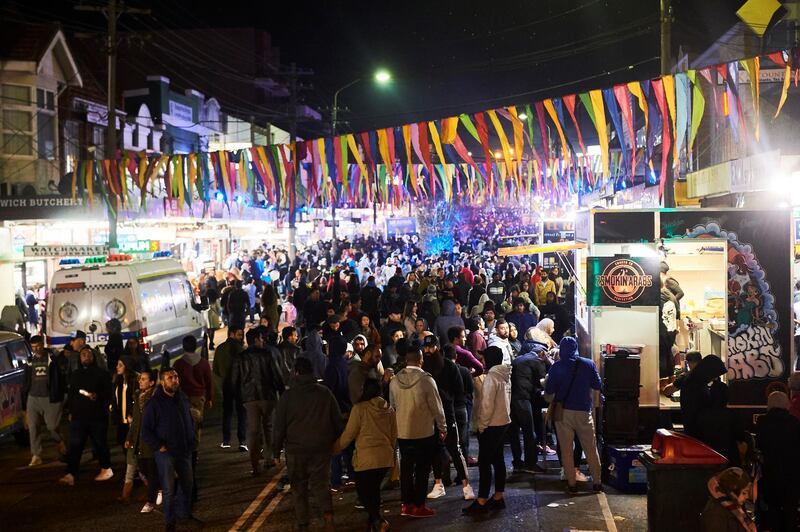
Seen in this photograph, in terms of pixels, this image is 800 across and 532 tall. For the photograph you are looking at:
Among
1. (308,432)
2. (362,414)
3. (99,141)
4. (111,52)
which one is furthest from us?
(99,141)

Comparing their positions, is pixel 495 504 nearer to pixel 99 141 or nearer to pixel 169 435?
pixel 169 435

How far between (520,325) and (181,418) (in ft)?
26.7

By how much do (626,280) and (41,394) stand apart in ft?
24.9

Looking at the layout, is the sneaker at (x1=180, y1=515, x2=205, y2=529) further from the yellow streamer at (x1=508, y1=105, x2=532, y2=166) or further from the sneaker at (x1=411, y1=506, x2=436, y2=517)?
the yellow streamer at (x1=508, y1=105, x2=532, y2=166)

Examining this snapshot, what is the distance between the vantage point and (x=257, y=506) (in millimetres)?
9297

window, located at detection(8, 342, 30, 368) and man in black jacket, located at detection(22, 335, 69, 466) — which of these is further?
window, located at detection(8, 342, 30, 368)

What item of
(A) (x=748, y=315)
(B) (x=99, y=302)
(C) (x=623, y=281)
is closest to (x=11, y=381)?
(B) (x=99, y=302)

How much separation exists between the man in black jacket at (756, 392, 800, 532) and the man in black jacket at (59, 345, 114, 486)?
716 cm

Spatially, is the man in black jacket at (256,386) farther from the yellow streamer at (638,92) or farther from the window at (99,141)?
the window at (99,141)

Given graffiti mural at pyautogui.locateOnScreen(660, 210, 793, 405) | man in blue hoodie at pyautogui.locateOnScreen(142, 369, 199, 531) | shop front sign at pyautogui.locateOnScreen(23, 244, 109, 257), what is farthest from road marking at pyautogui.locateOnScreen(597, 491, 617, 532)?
shop front sign at pyautogui.locateOnScreen(23, 244, 109, 257)

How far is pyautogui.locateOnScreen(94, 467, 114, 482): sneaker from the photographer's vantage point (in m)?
10.6

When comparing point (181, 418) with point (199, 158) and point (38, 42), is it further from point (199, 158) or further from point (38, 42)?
point (38, 42)

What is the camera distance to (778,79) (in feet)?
50.1

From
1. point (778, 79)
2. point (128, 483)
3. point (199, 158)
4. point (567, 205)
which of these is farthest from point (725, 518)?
point (567, 205)
